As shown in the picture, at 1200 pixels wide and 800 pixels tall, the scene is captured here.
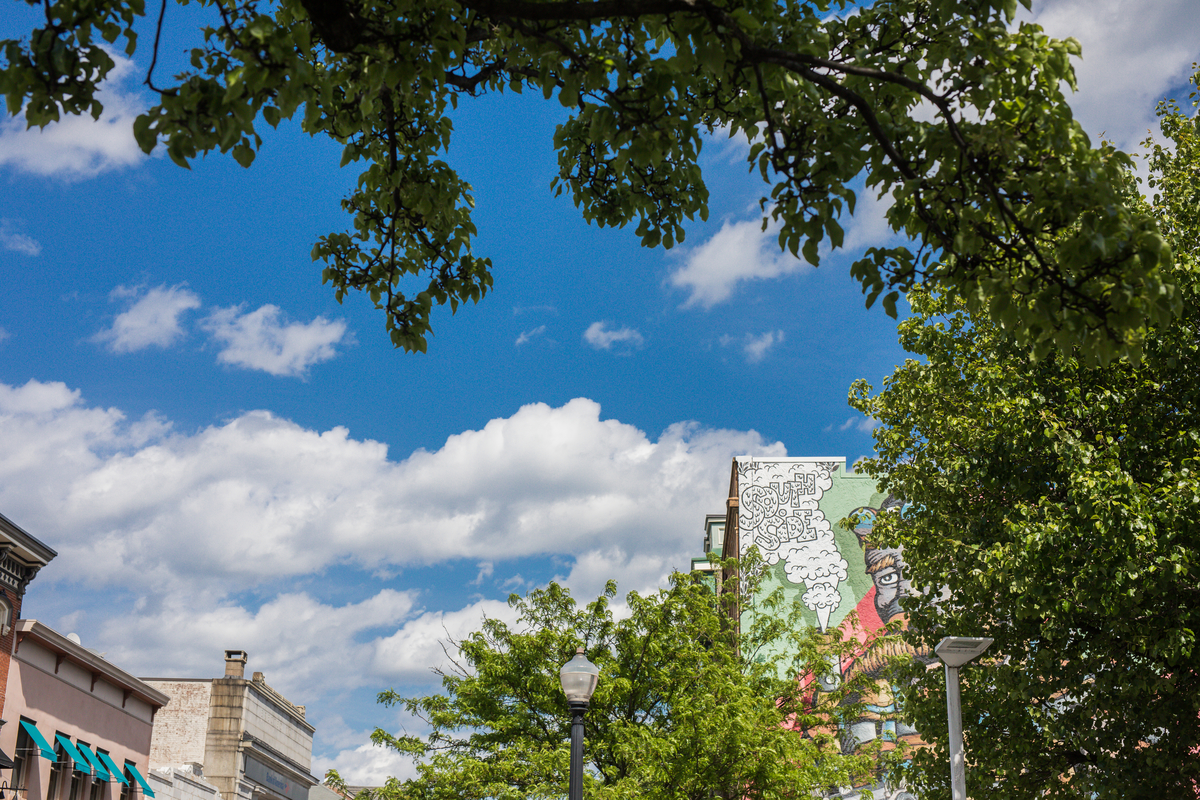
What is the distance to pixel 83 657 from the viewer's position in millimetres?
28969

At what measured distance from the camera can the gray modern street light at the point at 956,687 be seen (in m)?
13.6

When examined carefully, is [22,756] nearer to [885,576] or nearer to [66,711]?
[66,711]

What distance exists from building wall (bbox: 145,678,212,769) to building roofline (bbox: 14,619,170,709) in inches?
509

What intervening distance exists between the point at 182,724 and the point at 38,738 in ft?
76.9

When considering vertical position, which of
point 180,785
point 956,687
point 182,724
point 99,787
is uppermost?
point 182,724

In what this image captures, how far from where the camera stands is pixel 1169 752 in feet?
45.9

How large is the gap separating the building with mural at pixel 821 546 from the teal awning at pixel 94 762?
23.0 m

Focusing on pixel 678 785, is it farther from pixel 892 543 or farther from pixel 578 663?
pixel 578 663

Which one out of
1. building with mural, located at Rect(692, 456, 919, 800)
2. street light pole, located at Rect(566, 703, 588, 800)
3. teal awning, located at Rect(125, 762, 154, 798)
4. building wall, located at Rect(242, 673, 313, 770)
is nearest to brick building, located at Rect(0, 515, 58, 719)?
teal awning, located at Rect(125, 762, 154, 798)

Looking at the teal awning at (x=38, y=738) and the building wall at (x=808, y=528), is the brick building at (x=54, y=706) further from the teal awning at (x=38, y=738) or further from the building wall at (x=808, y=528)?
the building wall at (x=808, y=528)

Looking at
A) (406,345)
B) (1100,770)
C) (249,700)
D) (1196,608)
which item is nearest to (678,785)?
(1100,770)

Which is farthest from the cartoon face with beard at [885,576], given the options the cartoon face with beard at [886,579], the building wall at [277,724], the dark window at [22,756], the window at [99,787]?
the dark window at [22,756]

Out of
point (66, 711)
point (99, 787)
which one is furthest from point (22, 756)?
point (99, 787)

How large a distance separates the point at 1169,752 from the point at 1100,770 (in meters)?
0.93
